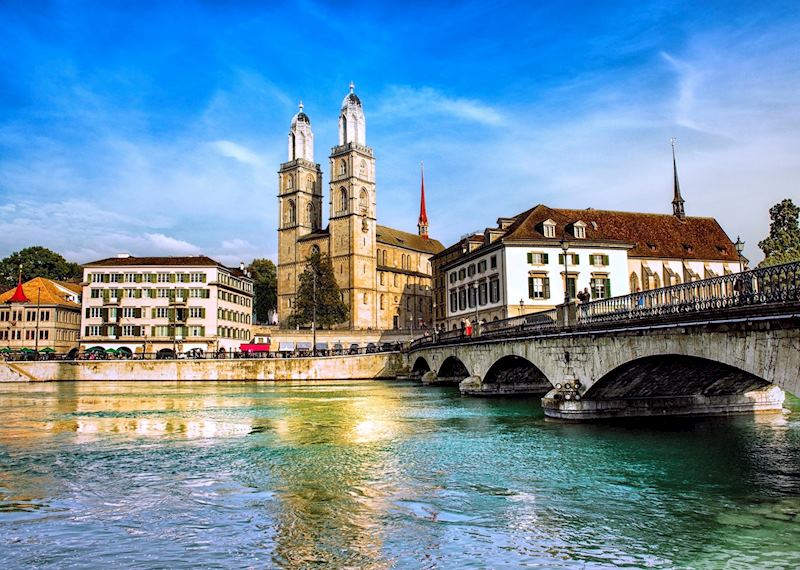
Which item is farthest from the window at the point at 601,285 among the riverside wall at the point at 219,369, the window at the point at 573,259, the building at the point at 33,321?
the building at the point at 33,321

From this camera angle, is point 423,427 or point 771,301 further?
point 423,427

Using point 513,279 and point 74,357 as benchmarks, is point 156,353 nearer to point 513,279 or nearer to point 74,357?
point 74,357

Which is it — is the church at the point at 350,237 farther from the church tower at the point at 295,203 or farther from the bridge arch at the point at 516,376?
the bridge arch at the point at 516,376

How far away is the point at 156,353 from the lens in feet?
281

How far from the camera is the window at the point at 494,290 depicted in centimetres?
6220

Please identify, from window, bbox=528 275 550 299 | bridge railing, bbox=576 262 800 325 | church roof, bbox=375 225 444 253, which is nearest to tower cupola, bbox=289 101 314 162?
church roof, bbox=375 225 444 253

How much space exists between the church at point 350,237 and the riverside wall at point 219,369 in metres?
36.3

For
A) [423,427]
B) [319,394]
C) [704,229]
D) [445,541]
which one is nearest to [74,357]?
[319,394]

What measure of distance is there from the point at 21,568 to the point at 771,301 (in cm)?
1585

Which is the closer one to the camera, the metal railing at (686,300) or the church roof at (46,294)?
the metal railing at (686,300)

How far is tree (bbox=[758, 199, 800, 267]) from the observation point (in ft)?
230

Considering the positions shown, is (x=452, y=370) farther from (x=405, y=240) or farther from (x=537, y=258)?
(x=405, y=240)

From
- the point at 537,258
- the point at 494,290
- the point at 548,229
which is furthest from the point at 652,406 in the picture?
the point at 494,290

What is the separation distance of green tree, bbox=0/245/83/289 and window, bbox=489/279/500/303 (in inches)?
3398
